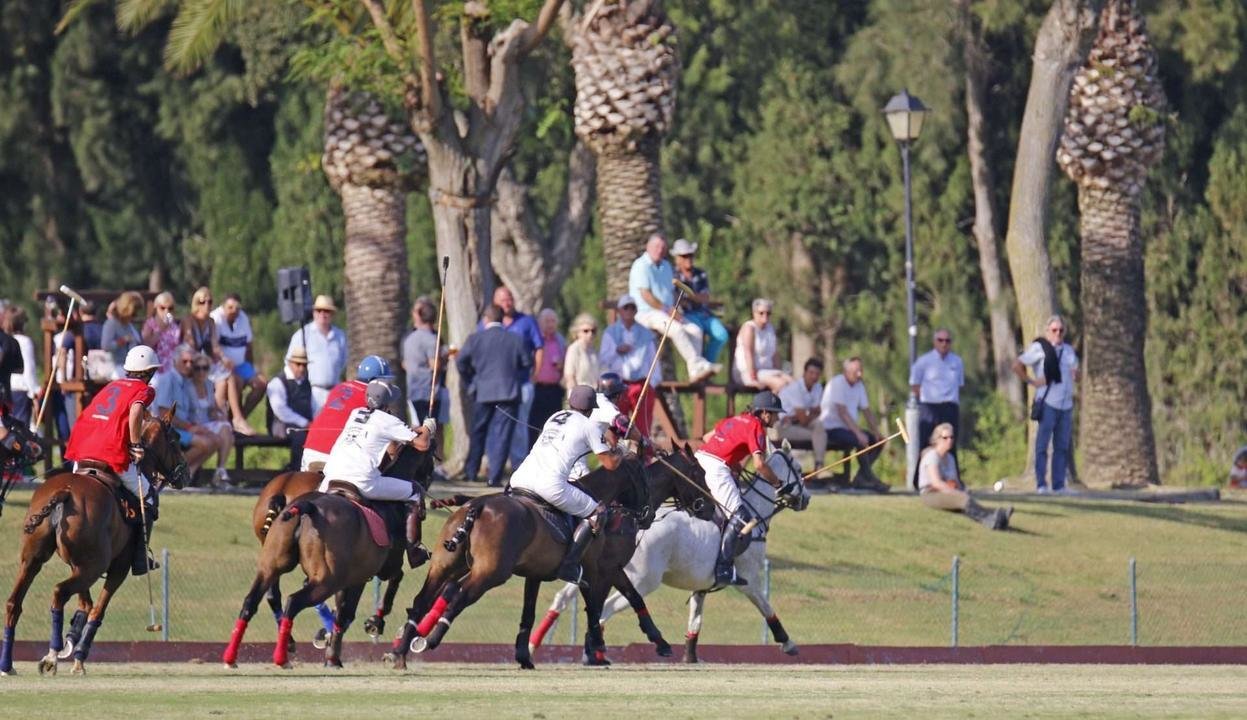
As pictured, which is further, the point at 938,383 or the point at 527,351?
the point at 938,383

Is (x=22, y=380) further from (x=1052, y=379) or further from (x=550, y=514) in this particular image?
(x=1052, y=379)

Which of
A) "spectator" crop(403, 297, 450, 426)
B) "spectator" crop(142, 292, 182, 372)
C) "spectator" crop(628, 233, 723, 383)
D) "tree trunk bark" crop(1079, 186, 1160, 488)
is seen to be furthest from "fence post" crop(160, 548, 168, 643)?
"tree trunk bark" crop(1079, 186, 1160, 488)

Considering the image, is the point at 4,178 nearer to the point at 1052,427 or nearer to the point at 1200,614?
the point at 1052,427

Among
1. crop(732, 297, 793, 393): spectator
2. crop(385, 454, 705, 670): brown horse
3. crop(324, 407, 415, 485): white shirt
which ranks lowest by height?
crop(385, 454, 705, 670): brown horse

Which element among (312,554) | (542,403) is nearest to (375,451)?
(312,554)

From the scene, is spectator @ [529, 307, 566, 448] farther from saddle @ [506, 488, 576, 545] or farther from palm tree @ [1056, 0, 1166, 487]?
palm tree @ [1056, 0, 1166, 487]

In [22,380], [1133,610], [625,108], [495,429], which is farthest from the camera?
[625,108]

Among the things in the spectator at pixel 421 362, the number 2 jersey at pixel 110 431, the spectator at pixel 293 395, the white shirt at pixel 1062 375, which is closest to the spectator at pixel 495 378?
the spectator at pixel 421 362

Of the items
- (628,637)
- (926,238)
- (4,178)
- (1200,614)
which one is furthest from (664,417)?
(4,178)

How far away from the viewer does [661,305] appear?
91.8ft

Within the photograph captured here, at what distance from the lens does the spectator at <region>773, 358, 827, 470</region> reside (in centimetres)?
2934

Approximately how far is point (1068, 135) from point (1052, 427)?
620 centimetres

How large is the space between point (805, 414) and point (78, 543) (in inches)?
470

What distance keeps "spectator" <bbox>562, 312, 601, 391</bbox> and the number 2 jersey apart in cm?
852
